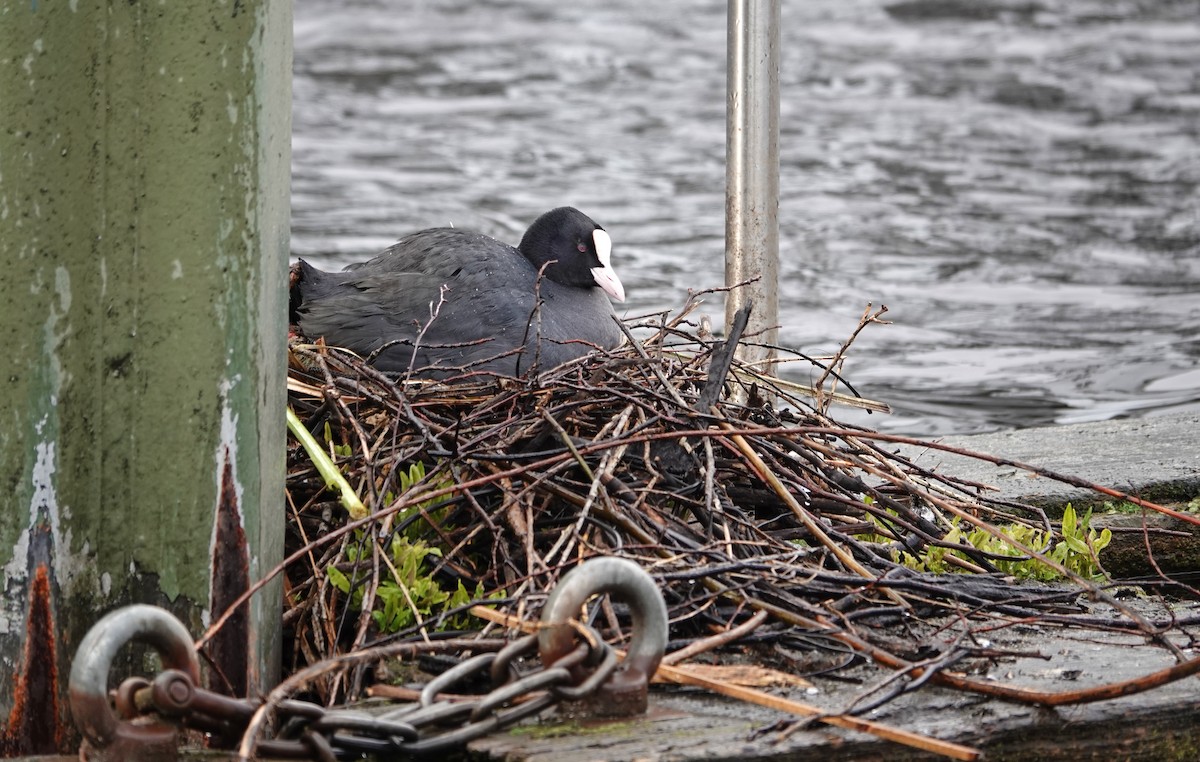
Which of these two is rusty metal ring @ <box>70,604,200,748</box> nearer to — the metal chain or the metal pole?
the metal chain

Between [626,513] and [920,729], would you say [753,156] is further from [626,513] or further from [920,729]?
[920,729]

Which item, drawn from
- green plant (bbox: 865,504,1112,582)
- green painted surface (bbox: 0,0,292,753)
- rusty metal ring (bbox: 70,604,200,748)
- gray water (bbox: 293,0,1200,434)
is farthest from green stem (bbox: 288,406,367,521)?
gray water (bbox: 293,0,1200,434)

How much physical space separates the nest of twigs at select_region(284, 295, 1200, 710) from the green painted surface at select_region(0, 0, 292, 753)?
0.28 meters

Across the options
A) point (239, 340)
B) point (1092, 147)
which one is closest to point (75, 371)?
point (239, 340)

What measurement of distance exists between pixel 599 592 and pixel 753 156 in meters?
2.00

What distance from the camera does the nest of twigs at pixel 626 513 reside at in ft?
9.86

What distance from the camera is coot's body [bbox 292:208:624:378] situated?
13.3 feet

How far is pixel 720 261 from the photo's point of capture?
29.8 feet

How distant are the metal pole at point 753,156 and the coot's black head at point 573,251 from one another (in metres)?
0.44

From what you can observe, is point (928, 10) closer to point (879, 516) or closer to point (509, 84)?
point (509, 84)

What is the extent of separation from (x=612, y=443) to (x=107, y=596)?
910mm

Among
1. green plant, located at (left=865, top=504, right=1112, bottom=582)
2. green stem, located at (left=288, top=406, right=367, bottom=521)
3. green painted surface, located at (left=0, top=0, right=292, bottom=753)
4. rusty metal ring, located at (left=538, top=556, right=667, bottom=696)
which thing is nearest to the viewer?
rusty metal ring, located at (left=538, top=556, right=667, bottom=696)

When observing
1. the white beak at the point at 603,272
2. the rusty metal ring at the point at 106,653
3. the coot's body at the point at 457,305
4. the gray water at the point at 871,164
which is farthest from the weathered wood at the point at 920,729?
the gray water at the point at 871,164

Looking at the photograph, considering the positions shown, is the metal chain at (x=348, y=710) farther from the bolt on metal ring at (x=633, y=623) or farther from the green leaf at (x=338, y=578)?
the green leaf at (x=338, y=578)
